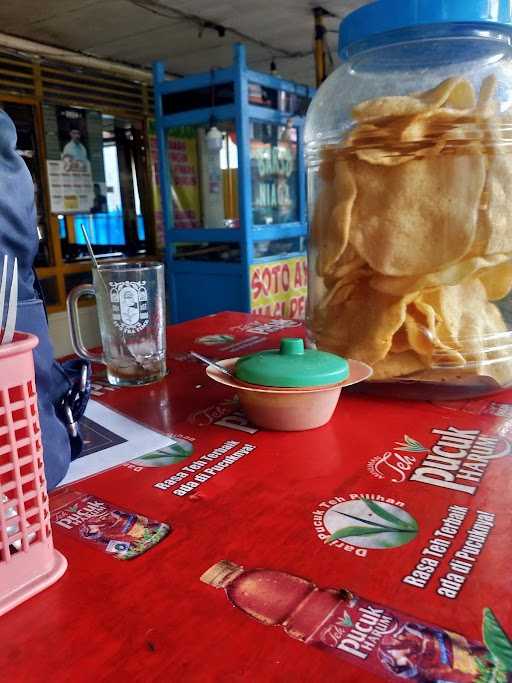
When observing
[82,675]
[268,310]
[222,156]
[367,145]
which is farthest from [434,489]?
[222,156]

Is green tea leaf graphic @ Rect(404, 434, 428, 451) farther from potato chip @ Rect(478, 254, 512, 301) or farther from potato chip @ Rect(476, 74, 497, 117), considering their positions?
potato chip @ Rect(476, 74, 497, 117)

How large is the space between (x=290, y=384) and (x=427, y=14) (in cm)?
45

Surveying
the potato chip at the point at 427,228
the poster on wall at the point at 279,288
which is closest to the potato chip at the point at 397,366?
the potato chip at the point at 427,228

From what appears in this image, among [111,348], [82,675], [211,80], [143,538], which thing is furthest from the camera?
[211,80]

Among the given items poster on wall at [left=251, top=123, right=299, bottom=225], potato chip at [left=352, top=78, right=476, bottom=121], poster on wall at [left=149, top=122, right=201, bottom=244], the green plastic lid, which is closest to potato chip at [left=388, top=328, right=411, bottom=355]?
the green plastic lid

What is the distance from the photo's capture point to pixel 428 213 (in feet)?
2.17

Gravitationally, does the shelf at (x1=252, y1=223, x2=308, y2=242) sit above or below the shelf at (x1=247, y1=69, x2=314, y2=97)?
below

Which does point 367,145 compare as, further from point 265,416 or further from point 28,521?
point 28,521

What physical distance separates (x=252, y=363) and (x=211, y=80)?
2359 millimetres

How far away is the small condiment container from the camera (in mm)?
573

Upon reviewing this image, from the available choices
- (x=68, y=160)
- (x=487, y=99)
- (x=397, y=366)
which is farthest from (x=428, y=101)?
(x=68, y=160)

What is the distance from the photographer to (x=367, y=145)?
685 millimetres

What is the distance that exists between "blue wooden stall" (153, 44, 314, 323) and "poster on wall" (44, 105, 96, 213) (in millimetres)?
906

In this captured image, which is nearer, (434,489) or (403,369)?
(434,489)
